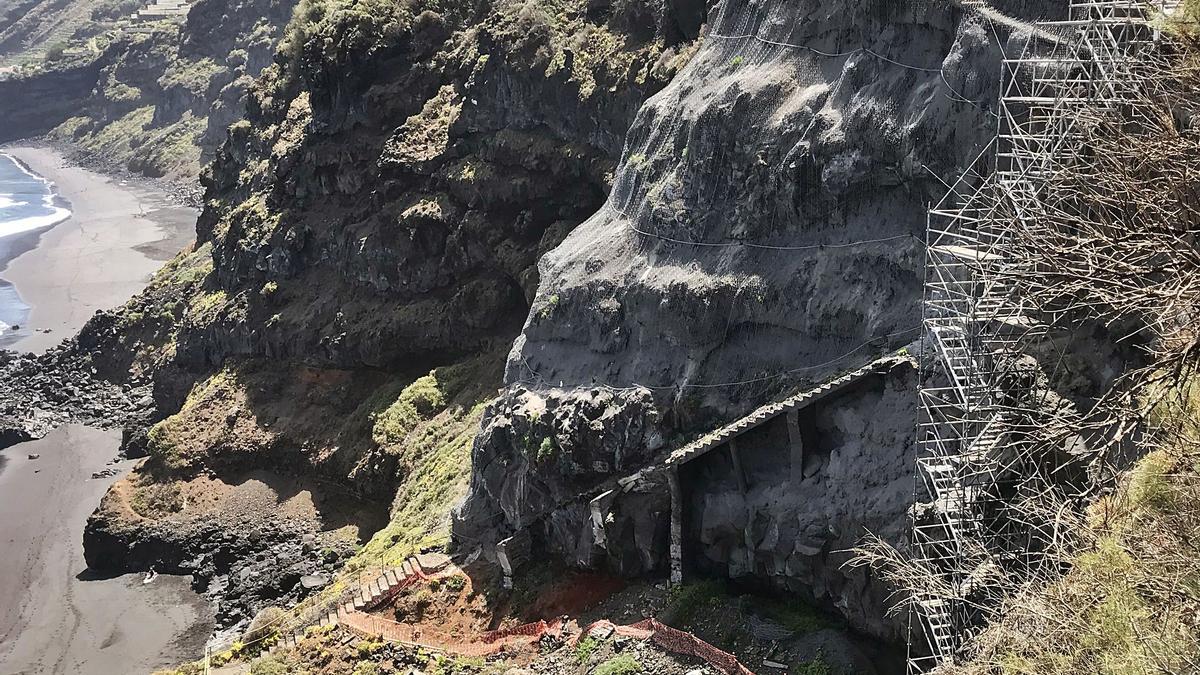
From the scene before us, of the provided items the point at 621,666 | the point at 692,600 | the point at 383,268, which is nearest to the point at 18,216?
the point at 383,268

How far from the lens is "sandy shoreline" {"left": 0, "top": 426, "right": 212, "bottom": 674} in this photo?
3328cm

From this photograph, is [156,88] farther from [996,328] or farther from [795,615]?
[996,328]

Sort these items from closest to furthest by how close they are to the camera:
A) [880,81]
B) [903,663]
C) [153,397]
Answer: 1. [903,663]
2. [880,81]
3. [153,397]

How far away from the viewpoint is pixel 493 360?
4125 cm

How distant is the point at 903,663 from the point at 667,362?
964 centimetres

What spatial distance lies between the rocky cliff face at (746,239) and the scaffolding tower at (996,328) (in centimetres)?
136

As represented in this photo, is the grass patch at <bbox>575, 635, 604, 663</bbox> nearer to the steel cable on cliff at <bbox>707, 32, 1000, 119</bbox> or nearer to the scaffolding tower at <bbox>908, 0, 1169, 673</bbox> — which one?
the scaffolding tower at <bbox>908, 0, 1169, 673</bbox>

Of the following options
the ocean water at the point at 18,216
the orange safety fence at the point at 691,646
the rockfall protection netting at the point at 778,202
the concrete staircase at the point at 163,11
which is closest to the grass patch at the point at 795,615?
the orange safety fence at the point at 691,646

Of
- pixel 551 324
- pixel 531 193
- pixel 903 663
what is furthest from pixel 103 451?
pixel 903 663

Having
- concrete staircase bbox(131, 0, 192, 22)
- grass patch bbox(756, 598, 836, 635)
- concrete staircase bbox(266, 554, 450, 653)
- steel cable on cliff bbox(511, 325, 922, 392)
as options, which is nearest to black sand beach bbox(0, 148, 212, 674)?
concrete staircase bbox(266, 554, 450, 653)

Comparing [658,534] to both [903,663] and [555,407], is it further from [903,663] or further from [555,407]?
[903,663]

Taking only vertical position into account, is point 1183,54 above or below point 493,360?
above

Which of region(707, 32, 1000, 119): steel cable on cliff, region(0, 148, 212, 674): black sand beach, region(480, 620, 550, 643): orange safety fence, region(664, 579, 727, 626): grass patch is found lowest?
region(0, 148, 212, 674): black sand beach

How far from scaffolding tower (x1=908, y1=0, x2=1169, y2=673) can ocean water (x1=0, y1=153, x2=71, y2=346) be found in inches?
2400
